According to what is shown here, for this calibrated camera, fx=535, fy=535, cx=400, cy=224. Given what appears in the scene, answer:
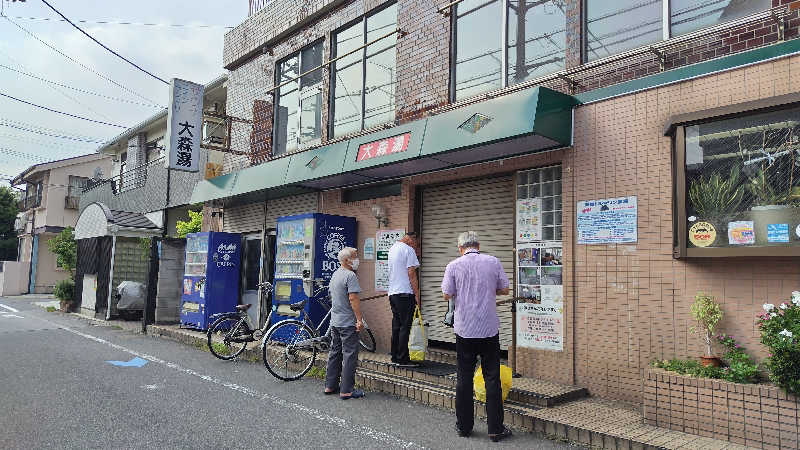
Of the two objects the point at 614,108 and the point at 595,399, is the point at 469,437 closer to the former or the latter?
the point at 595,399

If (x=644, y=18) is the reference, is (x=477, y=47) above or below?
above

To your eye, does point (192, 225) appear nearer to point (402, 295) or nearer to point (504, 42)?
point (402, 295)

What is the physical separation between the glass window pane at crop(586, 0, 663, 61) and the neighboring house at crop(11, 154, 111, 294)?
32.7 m

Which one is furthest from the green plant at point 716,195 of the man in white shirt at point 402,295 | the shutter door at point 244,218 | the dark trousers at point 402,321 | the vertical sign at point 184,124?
the vertical sign at point 184,124

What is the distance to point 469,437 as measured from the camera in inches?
200

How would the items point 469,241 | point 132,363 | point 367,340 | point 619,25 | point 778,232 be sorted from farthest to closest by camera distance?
1. point 367,340
2. point 132,363
3. point 619,25
4. point 469,241
5. point 778,232

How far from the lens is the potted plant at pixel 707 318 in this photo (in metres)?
5.01

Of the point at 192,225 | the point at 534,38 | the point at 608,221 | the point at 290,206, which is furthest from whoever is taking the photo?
the point at 192,225

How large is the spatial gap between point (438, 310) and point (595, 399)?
125 inches

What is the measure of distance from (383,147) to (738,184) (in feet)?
15.7

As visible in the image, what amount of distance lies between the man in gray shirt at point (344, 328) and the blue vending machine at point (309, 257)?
2.59 m

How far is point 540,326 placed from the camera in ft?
22.3

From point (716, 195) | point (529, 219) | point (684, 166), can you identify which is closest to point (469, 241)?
point (529, 219)

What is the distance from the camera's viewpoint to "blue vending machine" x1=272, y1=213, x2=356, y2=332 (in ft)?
31.2
